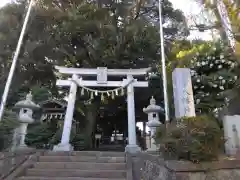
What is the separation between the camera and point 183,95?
5844 millimetres

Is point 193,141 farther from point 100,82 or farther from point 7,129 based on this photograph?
point 100,82

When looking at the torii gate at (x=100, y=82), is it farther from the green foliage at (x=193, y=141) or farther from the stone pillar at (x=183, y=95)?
the green foliage at (x=193, y=141)

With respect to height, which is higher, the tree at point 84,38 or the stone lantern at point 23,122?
the tree at point 84,38

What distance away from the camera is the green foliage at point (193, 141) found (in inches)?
124

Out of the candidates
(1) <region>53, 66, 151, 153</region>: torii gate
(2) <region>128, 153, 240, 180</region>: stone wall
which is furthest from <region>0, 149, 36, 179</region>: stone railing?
(2) <region>128, 153, 240, 180</region>: stone wall

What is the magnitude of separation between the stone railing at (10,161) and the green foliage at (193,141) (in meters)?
3.68

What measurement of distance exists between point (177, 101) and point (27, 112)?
19.7 ft

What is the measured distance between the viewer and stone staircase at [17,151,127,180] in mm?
5141

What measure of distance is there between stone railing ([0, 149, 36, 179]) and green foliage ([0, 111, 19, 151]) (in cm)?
102

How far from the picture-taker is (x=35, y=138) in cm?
1028

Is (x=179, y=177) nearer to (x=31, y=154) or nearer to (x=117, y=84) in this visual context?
(x=31, y=154)

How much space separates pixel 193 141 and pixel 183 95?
2.82 m

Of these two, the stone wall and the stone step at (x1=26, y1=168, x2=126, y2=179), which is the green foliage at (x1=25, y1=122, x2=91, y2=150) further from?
the stone wall

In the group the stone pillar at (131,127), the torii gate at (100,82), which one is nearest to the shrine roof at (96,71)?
the torii gate at (100,82)
